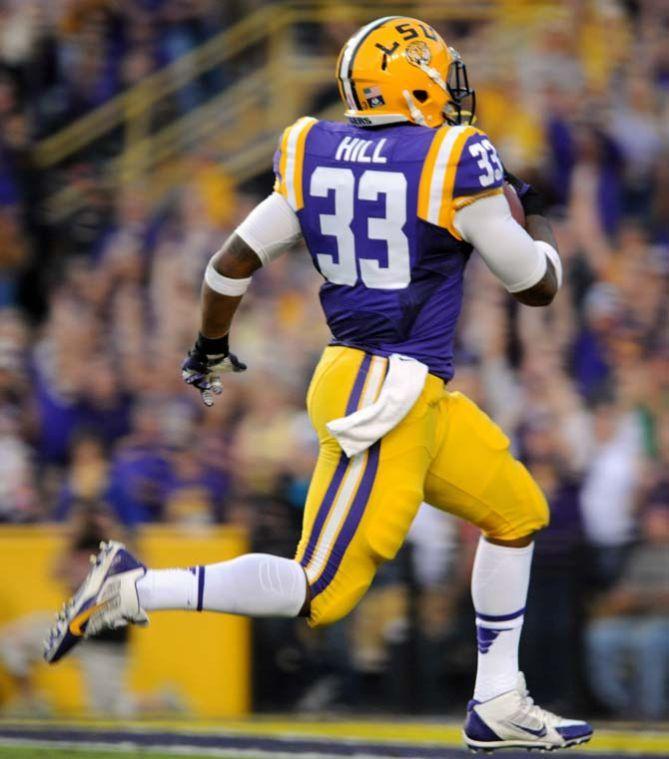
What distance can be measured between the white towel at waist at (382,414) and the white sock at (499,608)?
0.56 m

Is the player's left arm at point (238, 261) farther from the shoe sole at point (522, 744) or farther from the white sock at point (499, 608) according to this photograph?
the shoe sole at point (522, 744)

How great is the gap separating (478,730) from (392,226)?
1.40m

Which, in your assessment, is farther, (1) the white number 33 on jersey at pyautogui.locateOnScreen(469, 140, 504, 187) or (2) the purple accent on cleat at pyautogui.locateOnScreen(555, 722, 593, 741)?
(2) the purple accent on cleat at pyautogui.locateOnScreen(555, 722, 593, 741)

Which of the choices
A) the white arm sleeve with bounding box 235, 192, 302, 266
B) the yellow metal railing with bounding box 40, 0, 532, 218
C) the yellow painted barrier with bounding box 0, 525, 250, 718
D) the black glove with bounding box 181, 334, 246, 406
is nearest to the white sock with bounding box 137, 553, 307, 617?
the black glove with bounding box 181, 334, 246, 406

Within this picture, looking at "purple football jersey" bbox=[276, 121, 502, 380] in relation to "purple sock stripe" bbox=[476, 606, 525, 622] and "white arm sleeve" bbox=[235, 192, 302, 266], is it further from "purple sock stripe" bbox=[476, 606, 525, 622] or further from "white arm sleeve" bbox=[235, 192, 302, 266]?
"purple sock stripe" bbox=[476, 606, 525, 622]

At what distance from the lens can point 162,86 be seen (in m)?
10.5

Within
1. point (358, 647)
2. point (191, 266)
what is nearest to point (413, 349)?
point (358, 647)

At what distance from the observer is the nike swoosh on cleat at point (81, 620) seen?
15.8ft

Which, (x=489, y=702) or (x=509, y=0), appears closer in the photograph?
(x=489, y=702)

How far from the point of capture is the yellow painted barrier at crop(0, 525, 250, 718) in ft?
23.4

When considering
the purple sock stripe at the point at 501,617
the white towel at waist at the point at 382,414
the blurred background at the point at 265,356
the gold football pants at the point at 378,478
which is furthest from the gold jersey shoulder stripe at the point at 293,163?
the blurred background at the point at 265,356

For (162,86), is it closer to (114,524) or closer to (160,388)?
(160,388)

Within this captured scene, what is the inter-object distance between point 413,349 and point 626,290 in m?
3.78

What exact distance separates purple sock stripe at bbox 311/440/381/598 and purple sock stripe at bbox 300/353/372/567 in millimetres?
58
